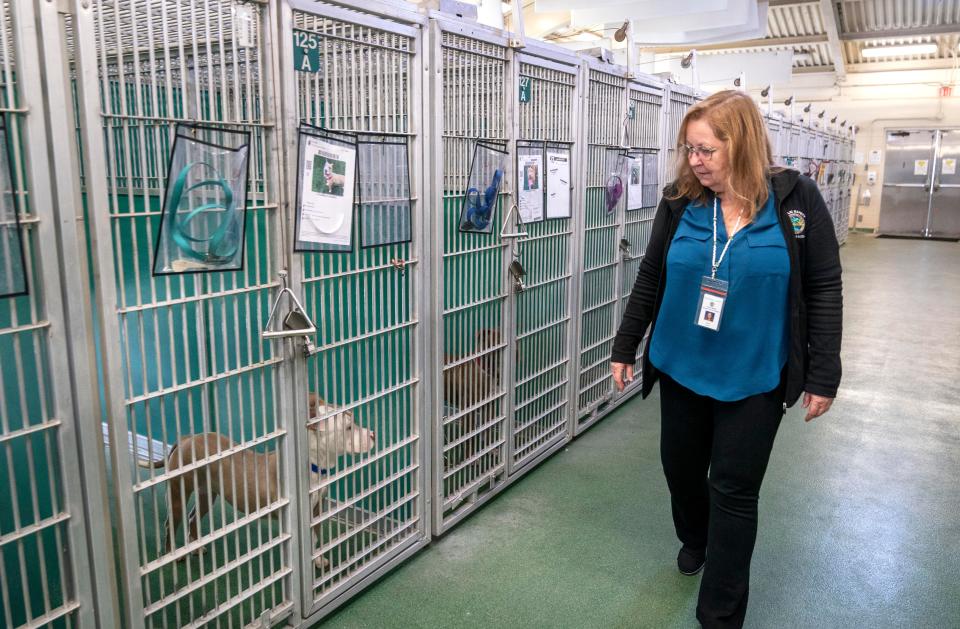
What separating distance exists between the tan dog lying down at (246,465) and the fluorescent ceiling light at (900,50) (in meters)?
14.1

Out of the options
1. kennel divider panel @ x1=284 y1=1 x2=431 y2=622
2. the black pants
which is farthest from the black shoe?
kennel divider panel @ x1=284 y1=1 x2=431 y2=622

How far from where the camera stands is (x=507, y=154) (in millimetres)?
2863

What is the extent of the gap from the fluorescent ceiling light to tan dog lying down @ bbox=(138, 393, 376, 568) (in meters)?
14.1

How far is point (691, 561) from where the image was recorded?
2537mm

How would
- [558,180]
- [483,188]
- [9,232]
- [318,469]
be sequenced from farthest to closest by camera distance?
[558,180] < [483,188] < [318,469] < [9,232]

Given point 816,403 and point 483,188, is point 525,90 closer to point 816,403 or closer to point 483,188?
point 483,188

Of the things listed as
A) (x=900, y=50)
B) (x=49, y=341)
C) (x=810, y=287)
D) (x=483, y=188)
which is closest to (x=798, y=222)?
(x=810, y=287)

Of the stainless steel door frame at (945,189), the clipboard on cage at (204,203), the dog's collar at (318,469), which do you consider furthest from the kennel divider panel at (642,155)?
the stainless steel door frame at (945,189)

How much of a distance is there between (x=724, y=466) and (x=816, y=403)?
12.0 inches

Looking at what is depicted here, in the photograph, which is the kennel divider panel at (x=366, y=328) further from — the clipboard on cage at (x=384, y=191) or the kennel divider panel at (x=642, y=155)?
the kennel divider panel at (x=642, y=155)

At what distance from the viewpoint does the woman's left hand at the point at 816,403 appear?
199 centimetres

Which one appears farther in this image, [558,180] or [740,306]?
[558,180]

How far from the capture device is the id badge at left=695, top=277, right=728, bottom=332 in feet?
6.49

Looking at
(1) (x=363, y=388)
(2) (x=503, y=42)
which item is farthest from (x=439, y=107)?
(1) (x=363, y=388)
